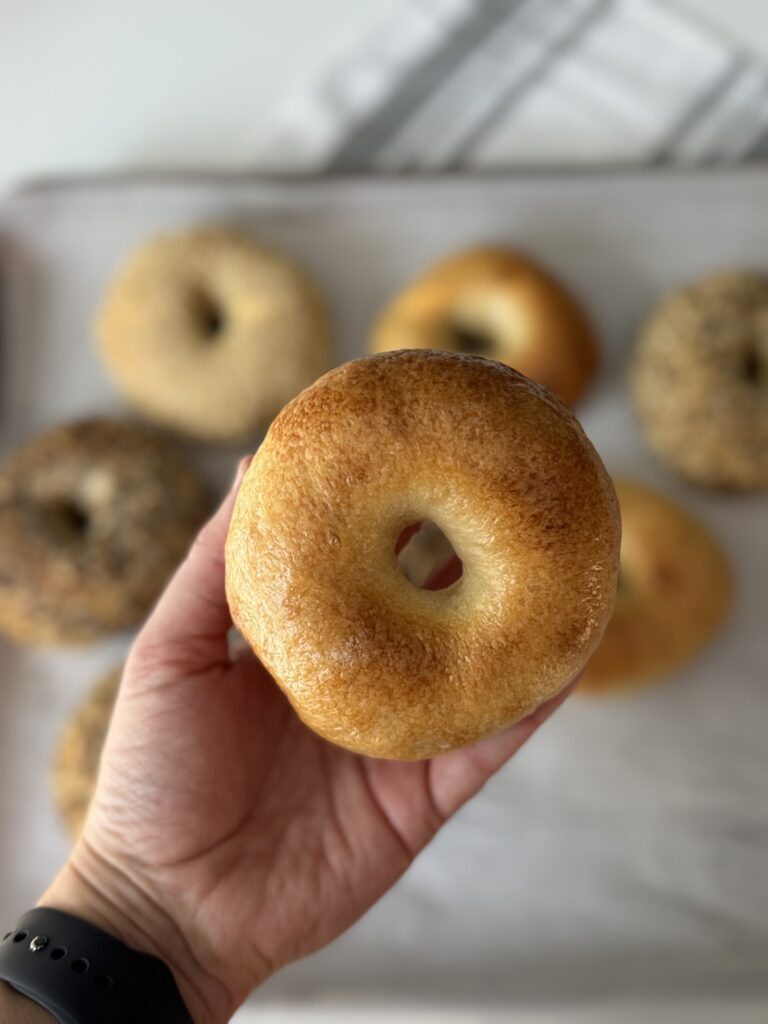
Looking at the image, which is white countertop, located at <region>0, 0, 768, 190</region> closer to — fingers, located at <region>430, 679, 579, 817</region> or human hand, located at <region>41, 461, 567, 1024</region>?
human hand, located at <region>41, 461, 567, 1024</region>

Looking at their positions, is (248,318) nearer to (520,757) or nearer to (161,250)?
(161,250)

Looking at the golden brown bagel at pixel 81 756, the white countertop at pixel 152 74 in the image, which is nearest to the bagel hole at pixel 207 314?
the white countertop at pixel 152 74

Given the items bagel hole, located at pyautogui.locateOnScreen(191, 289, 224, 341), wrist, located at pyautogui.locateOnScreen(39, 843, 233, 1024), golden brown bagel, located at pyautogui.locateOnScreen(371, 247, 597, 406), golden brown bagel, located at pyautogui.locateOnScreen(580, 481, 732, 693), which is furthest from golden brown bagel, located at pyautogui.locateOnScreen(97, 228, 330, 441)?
wrist, located at pyautogui.locateOnScreen(39, 843, 233, 1024)

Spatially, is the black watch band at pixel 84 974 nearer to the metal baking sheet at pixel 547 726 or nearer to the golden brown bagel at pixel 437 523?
the golden brown bagel at pixel 437 523

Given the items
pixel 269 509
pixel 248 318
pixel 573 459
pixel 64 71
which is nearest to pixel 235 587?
pixel 269 509

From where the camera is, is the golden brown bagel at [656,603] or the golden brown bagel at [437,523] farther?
the golden brown bagel at [656,603]
